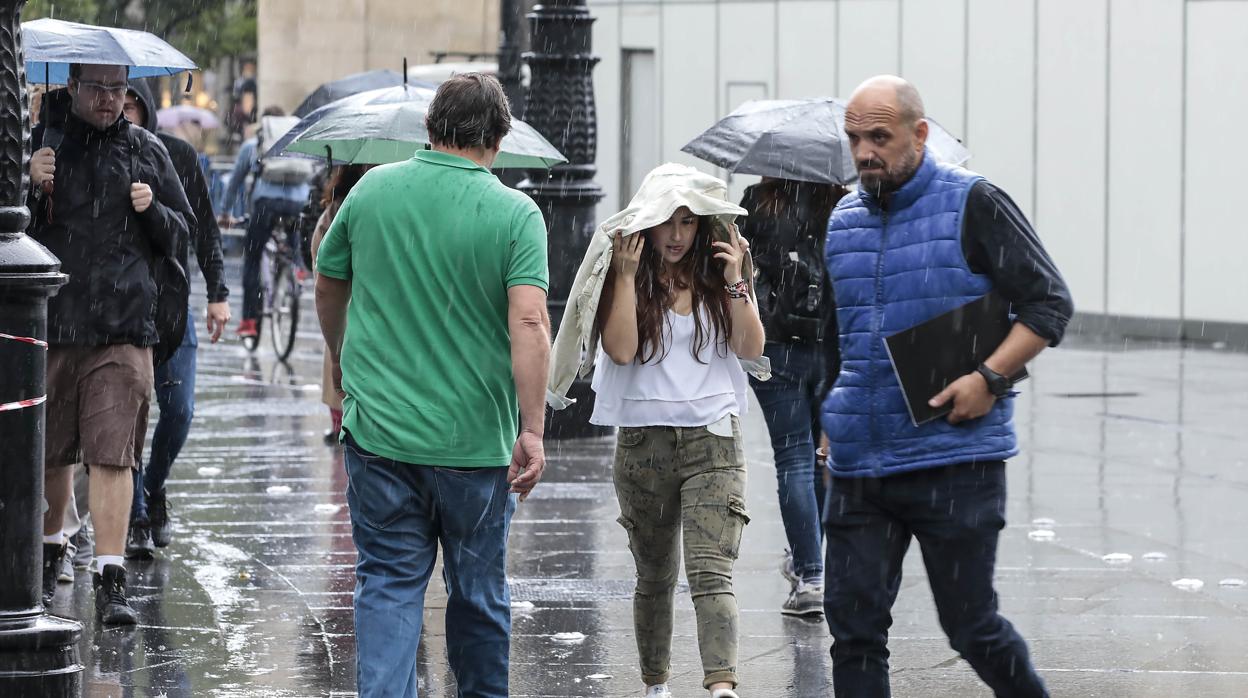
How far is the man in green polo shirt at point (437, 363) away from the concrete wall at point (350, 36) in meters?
32.4

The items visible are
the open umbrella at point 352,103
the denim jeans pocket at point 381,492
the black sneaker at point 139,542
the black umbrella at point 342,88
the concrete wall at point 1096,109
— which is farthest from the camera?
the concrete wall at point 1096,109

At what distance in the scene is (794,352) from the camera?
6883 millimetres

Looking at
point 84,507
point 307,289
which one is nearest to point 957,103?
point 307,289

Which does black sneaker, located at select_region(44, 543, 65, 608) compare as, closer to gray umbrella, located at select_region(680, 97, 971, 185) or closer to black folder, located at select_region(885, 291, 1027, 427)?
gray umbrella, located at select_region(680, 97, 971, 185)

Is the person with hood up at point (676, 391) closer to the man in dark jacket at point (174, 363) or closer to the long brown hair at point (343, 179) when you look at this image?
the man in dark jacket at point (174, 363)

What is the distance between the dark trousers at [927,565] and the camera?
4.68 meters

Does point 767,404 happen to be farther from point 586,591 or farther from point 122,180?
point 122,180

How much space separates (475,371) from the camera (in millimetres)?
4730

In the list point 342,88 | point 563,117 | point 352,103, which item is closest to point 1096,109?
point 563,117

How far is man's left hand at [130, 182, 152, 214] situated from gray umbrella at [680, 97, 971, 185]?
76.7 inches

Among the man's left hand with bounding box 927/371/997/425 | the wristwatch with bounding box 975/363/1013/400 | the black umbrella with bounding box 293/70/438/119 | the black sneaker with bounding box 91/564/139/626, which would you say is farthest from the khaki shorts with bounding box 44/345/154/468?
the black umbrella with bounding box 293/70/438/119

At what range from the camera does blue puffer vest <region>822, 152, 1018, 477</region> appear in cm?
470

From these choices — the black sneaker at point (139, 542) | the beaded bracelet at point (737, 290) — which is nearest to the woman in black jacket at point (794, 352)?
the beaded bracelet at point (737, 290)

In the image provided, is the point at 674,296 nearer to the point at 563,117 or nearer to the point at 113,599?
the point at 113,599
